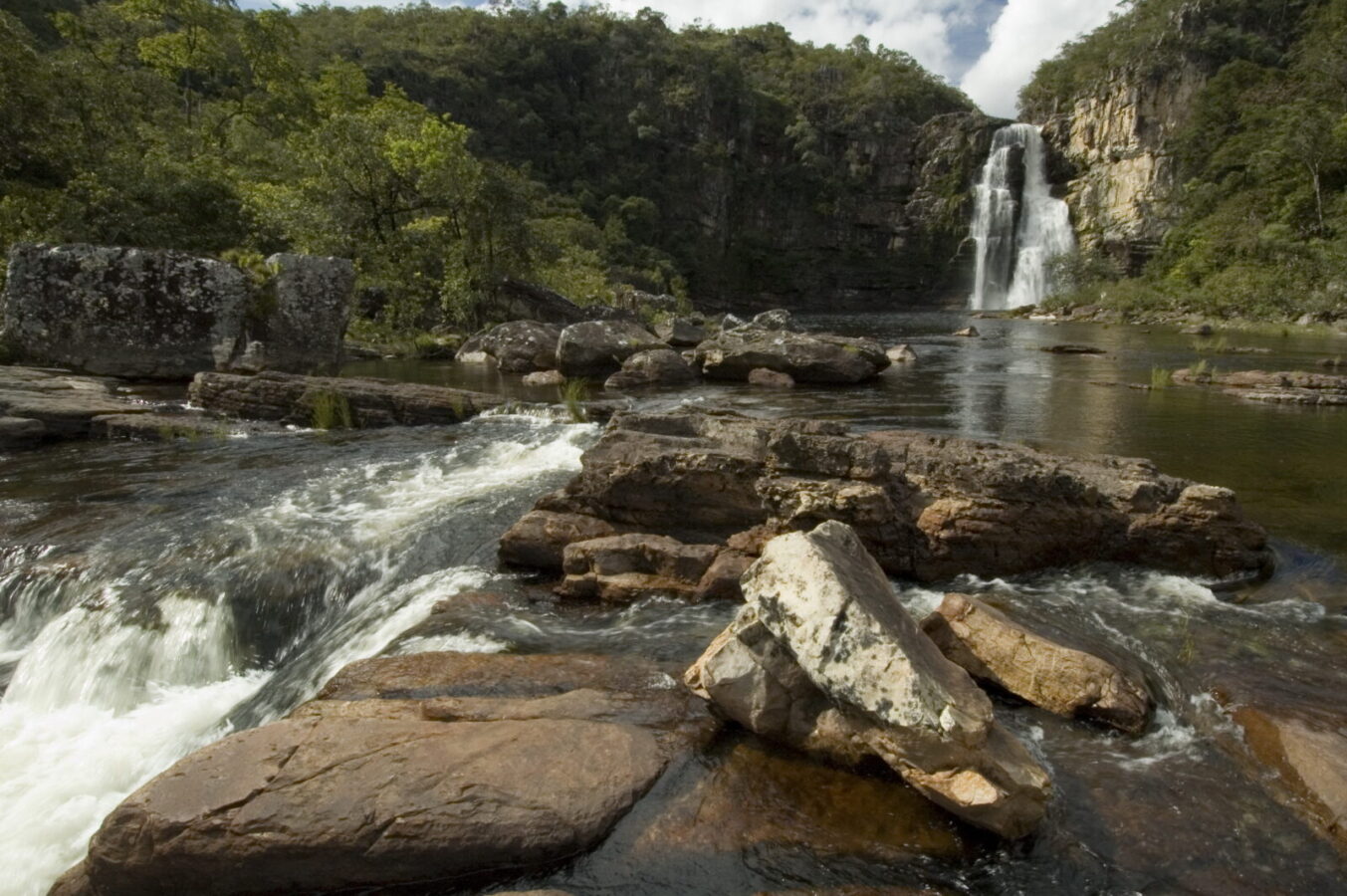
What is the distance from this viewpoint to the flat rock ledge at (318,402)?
12.1 metres

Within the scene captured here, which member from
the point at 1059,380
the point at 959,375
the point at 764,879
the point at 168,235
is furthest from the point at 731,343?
the point at 764,879

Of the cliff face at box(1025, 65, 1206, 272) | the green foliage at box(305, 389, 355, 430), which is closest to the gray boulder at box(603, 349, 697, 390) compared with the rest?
the green foliage at box(305, 389, 355, 430)

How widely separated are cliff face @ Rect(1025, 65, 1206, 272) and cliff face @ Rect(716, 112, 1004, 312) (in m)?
9.83

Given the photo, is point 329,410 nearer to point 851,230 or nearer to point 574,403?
point 574,403

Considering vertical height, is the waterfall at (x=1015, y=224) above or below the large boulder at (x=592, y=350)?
above

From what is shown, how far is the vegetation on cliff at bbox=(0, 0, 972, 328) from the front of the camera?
1897 cm

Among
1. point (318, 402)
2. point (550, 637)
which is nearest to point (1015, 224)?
point (318, 402)

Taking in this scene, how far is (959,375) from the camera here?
61.0ft

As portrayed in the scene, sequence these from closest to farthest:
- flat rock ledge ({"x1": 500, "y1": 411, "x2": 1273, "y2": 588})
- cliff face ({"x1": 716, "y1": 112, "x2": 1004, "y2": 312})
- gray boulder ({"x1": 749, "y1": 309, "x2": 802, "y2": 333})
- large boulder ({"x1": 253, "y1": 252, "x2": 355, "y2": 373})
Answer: flat rock ledge ({"x1": 500, "y1": 411, "x2": 1273, "y2": 588}) < large boulder ({"x1": 253, "y1": 252, "x2": 355, "y2": 373}) < gray boulder ({"x1": 749, "y1": 309, "x2": 802, "y2": 333}) < cliff face ({"x1": 716, "y1": 112, "x2": 1004, "y2": 312})

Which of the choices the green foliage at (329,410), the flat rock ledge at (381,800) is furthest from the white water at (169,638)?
the green foliage at (329,410)

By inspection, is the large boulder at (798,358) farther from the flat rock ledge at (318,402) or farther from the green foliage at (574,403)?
the flat rock ledge at (318,402)

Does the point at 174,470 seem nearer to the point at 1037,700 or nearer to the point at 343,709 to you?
the point at 343,709

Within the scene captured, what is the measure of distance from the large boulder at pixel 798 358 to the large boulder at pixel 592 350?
1.95 meters

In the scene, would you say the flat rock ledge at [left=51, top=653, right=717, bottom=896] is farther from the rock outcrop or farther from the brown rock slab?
the rock outcrop
